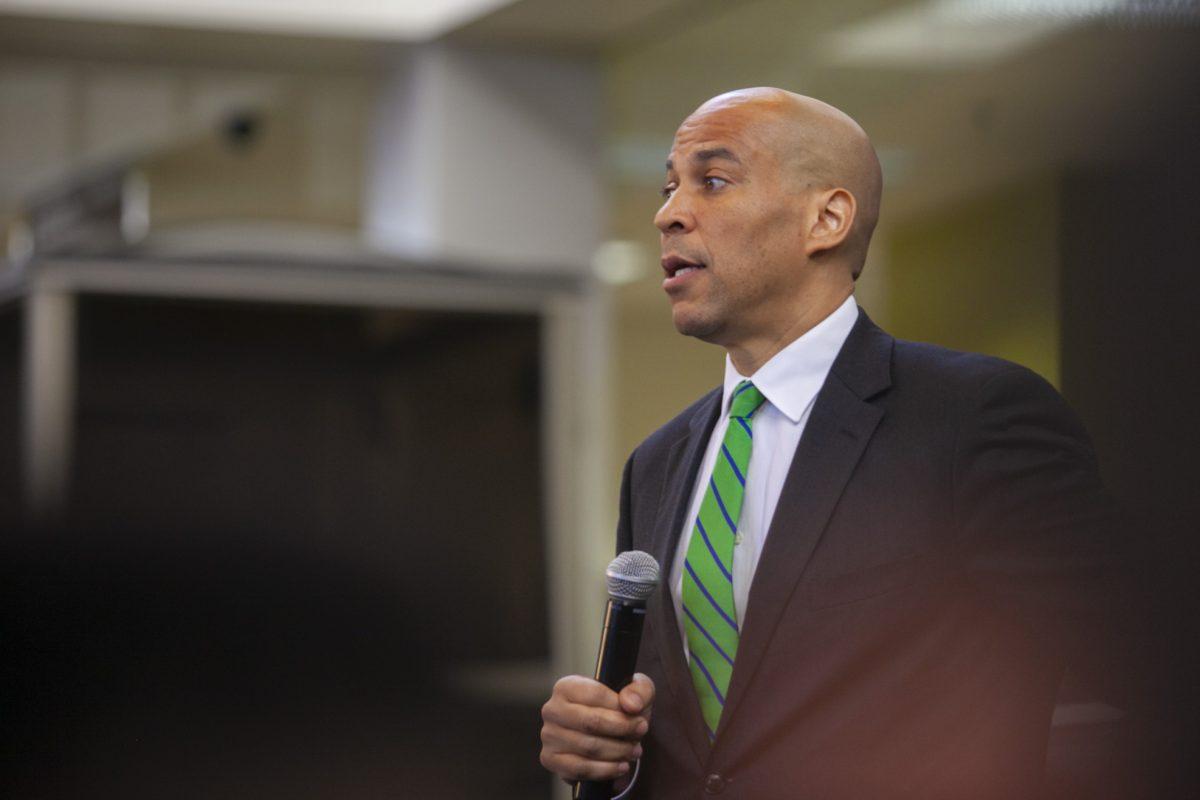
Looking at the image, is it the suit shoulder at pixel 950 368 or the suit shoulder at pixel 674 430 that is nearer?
the suit shoulder at pixel 950 368

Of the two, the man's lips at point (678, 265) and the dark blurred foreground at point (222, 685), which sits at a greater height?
the man's lips at point (678, 265)

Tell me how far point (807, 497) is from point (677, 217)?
0.29m

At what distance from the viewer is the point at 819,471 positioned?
140cm

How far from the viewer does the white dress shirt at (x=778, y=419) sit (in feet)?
4.77

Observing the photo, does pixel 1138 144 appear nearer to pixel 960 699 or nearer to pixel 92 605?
pixel 960 699

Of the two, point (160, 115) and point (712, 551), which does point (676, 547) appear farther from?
point (160, 115)

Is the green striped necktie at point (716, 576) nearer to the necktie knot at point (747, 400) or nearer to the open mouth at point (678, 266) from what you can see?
the necktie knot at point (747, 400)

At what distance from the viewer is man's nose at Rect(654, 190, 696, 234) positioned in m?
1.46

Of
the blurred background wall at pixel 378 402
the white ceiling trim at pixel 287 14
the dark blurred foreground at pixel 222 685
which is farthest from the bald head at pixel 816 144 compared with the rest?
the white ceiling trim at pixel 287 14

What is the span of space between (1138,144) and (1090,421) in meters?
0.24

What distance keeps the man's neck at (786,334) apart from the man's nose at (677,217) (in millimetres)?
122

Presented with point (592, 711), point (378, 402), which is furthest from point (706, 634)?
point (378, 402)

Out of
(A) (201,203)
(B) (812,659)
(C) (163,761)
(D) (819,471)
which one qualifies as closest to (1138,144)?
(D) (819,471)

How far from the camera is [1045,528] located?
130 centimetres
